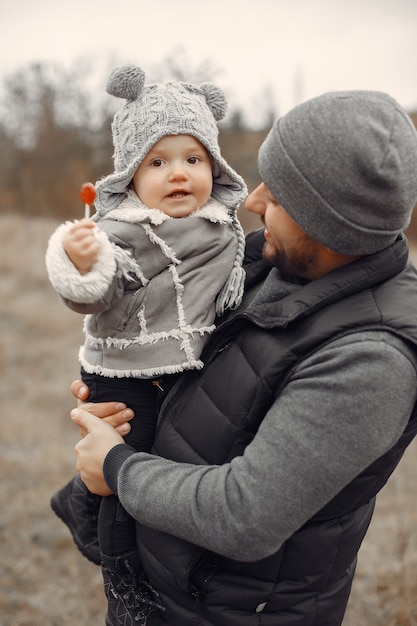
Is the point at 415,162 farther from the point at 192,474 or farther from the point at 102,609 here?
the point at 102,609

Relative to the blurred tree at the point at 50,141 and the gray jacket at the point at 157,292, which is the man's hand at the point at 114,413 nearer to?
the gray jacket at the point at 157,292

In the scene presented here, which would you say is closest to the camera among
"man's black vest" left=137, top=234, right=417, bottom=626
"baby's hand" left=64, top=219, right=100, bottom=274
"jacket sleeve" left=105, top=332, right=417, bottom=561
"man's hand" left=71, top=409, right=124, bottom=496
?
"jacket sleeve" left=105, top=332, right=417, bottom=561

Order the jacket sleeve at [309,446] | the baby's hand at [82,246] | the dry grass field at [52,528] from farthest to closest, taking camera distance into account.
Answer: the dry grass field at [52,528] → the baby's hand at [82,246] → the jacket sleeve at [309,446]

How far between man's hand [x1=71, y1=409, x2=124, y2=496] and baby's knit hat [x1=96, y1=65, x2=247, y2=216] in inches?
22.2

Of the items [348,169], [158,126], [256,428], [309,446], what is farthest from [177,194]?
[309,446]

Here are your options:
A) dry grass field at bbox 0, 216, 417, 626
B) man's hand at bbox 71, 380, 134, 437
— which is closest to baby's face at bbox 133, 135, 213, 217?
man's hand at bbox 71, 380, 134, 437

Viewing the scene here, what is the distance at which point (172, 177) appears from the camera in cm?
152

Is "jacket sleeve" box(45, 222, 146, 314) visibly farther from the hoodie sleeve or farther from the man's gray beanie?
the man's gray beanie

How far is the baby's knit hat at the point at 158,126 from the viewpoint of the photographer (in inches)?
60.0

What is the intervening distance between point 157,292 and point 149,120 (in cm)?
44

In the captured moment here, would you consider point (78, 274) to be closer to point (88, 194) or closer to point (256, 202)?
point (88, 194)

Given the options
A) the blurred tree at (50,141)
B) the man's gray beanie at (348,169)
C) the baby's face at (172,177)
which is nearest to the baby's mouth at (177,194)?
the baby's face at (172,177)

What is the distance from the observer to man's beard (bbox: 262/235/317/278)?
1.26 m

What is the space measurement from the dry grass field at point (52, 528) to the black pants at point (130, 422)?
5.84ft
